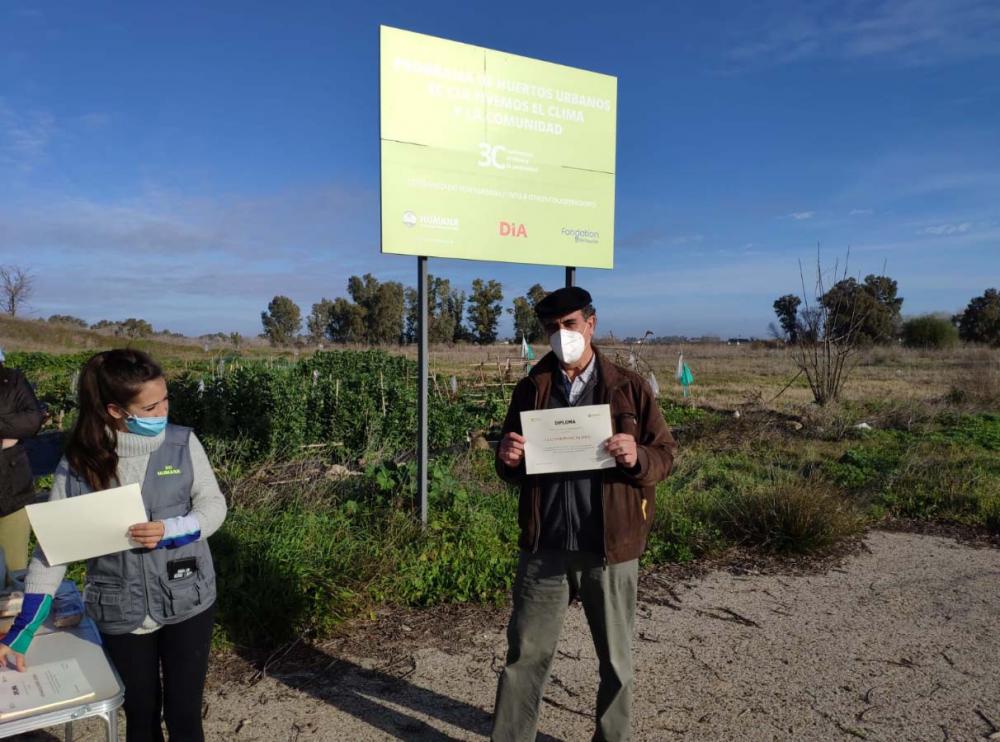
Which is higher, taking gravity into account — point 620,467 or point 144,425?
point 144,425

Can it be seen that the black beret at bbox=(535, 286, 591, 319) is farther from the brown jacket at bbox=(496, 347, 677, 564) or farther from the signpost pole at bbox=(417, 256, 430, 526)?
the signpost pole at bbox=(417, 256, 430, 526)

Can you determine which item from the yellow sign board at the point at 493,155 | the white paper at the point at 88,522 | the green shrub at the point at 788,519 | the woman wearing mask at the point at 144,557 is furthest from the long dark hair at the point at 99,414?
the green shrub at the point at 788,519

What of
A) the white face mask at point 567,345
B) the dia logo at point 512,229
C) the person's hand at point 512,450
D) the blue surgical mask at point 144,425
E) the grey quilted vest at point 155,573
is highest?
the dia logo at point 512,229

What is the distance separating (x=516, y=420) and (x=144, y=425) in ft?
4.56

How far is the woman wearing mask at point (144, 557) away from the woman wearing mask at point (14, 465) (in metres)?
2.09

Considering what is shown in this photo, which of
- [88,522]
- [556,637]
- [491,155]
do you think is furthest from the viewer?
[491,155]

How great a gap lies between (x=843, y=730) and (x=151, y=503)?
315 cm

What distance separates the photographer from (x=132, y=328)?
58.1 metres

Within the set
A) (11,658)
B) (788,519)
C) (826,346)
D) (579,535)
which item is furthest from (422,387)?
(826,346)

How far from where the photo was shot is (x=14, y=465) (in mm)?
4062

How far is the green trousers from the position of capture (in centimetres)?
281

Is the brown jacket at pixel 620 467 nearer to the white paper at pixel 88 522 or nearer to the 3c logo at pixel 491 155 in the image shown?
the white paper at pixel 88 522

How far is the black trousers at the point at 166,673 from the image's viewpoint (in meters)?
2.37

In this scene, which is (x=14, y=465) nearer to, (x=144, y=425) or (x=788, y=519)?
(x=144, y=425)
